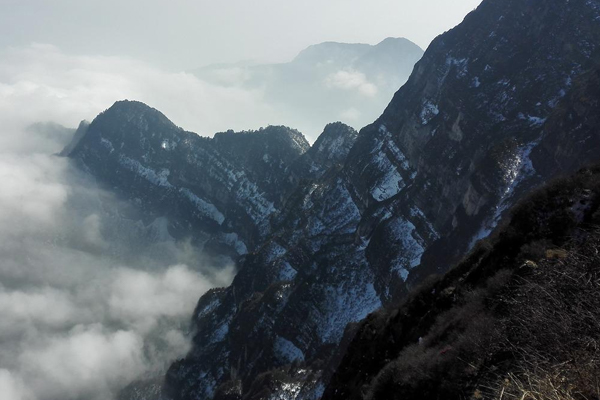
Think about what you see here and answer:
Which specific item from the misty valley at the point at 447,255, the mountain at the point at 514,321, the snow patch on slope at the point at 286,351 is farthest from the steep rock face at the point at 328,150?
the mountain at the point at 514,321

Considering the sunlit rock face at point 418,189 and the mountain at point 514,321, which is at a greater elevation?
the sunlit rock face at point 418,189

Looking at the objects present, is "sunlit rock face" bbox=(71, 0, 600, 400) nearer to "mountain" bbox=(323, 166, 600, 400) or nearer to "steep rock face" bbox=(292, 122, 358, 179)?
"mountain" bbox=(323, 166, 600, 400)

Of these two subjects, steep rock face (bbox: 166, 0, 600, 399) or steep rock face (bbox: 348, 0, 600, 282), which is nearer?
steep rock face (bbox: 348, 0, 600, 282)

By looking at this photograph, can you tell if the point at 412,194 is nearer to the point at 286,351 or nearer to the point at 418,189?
the point at 418,189

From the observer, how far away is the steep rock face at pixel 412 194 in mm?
69625

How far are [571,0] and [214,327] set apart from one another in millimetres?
120116

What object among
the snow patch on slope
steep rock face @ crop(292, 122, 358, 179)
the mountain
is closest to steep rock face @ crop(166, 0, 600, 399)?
the snow patch on slope

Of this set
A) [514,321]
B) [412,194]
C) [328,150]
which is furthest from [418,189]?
[328,150]

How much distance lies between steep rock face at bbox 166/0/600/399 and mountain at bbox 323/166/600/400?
37370mm

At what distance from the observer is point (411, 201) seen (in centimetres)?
8575

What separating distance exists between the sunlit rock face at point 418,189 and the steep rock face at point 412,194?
298 millimetres

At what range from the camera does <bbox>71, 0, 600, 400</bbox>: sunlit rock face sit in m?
65.7

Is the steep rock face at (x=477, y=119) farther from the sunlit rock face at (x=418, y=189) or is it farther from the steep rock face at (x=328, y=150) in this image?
the steep rock face at (x=328, y=150)

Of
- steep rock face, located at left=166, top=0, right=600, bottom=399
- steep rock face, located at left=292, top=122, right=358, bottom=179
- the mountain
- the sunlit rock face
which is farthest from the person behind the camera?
steep rock face, located at left=292, top=122, right=358, bottom=179
